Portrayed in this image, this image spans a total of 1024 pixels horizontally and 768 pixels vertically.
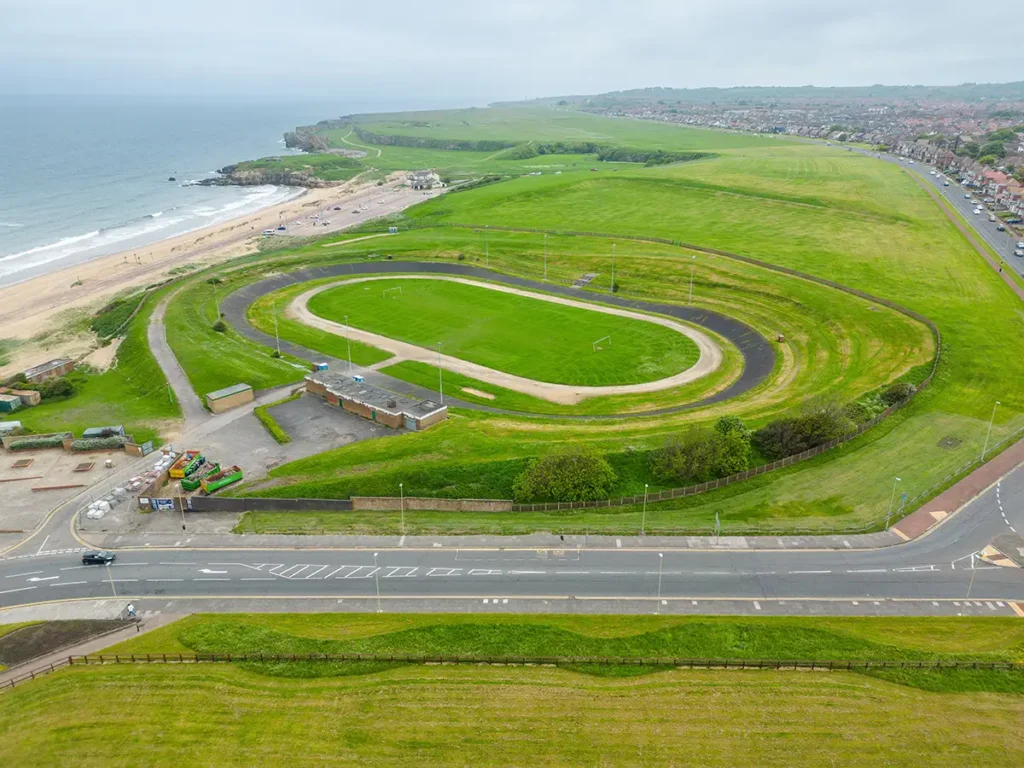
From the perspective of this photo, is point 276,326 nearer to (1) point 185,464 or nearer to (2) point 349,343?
(2) point 349,343

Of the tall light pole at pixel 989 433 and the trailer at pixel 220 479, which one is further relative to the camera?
the tall light pole at pixel 989 433

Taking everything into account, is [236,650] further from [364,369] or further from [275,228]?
[275,228]

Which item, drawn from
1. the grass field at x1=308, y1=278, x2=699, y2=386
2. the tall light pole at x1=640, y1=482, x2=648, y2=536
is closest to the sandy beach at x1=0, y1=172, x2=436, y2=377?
the grass field at x1=308, y1=278, x2=699, y2=386

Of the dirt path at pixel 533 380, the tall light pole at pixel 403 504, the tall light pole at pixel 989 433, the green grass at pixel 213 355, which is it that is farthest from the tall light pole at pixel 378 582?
the tall light pole at pixel 989 433

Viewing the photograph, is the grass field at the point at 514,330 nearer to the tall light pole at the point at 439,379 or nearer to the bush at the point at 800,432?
the tall light pole at the point at 439,379

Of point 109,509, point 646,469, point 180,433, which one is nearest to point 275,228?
point 180,433

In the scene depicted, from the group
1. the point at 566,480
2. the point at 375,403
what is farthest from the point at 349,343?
the point at 566,480
